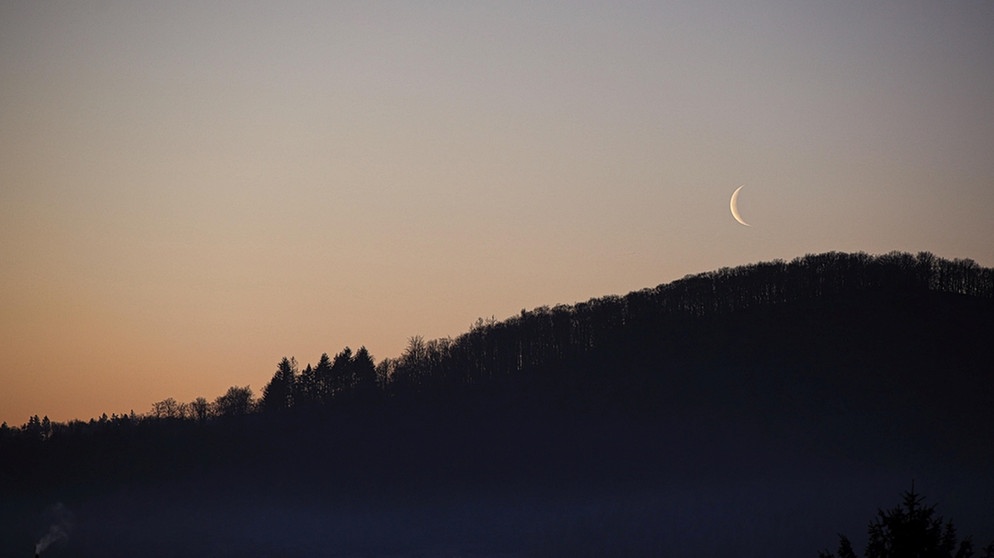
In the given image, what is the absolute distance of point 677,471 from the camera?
584 ft

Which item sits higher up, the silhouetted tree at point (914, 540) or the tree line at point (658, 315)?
the tree line at point (658, 315)

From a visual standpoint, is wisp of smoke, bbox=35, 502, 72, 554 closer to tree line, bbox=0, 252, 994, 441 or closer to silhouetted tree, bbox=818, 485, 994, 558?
tree line, bbox=0, 252, 994, 441

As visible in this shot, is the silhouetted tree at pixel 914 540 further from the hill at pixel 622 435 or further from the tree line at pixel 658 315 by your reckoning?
the tree line at pixel 658 315

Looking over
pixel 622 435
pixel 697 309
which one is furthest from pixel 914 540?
pixel 697 309

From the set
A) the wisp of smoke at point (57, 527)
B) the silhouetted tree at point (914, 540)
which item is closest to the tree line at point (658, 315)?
the wisp of smoke at point (57, 527)

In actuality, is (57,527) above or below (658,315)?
below

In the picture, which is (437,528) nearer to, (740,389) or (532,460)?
(532,460)

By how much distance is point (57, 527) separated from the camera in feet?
548

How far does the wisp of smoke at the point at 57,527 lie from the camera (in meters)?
154

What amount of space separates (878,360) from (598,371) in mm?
50873

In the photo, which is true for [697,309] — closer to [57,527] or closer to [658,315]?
[658,315]

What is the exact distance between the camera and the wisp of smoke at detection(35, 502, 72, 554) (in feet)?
504

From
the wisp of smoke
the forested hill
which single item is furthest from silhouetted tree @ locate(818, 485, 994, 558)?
the forested hill

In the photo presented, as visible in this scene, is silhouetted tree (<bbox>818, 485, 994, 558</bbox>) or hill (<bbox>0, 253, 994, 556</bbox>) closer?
silhouetted tree (<bbox>818, 485, 994, 558</bbox>)
